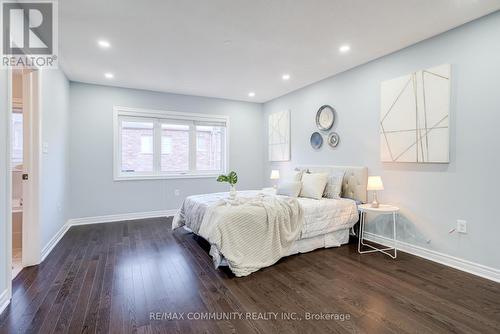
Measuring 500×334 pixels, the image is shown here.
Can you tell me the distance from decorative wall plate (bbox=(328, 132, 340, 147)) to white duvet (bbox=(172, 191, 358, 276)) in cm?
107

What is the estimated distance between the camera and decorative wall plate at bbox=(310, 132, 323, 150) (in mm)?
4613

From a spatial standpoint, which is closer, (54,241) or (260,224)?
(260,224)

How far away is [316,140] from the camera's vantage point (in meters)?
4.70

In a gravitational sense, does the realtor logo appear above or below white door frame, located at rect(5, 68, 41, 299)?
above

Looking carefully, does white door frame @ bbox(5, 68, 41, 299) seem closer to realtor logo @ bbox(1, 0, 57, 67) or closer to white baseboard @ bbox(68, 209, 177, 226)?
realtor logo @ bbox(1, 0, 57, 67)

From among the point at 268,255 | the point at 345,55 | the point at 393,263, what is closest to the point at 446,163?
the point at 393,263

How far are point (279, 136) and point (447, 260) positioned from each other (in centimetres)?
368

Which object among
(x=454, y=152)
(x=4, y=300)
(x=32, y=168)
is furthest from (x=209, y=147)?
(x=454, y=152)

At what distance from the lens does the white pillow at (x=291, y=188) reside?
3.96 metres

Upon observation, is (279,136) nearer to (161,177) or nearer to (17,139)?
(161,177)

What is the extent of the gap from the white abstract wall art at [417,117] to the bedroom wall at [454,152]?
8cm

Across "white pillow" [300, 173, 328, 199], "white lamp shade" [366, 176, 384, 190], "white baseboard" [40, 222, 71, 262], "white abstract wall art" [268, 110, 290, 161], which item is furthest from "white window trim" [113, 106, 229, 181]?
"white lamp shade" [366, 176, 384, 190]

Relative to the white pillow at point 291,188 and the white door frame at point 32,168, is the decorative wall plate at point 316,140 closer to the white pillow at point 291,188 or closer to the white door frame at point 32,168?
the white pillow at point 291,188

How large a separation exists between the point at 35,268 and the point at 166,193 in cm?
272
